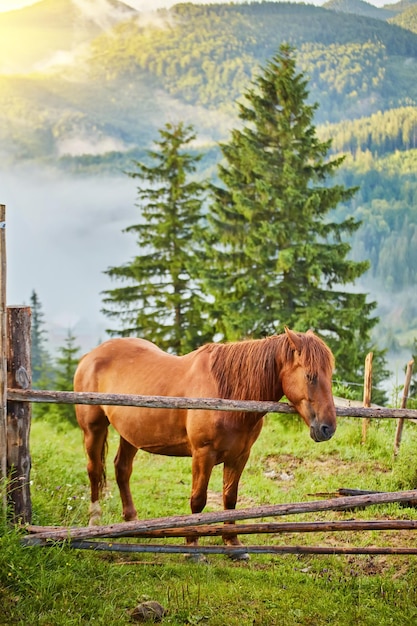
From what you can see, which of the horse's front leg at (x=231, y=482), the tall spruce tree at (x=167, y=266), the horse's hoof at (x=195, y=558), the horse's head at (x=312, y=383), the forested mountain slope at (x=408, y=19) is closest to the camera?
the horse's head at (x=312, y=383)

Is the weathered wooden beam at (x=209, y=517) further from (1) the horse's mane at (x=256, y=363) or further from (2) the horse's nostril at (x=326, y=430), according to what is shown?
(1) the horse's mane at (x=256, y=363)

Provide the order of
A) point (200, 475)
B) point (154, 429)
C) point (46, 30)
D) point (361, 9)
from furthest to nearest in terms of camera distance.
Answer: point (46, 30) < point (361, 9) < point (154, 429) < point (200, 475)

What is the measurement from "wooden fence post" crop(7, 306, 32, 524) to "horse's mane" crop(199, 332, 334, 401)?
160 centimetres

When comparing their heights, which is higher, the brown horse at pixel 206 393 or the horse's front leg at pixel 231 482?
the brown horse at pixel 206 393

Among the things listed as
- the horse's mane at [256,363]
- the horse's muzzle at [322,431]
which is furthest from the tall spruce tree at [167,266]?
the horse's muzzle at [322,431]

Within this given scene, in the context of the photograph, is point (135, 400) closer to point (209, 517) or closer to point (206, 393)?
point (209, 517)

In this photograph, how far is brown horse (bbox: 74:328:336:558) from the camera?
453cm

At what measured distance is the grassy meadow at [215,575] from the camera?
145 inches

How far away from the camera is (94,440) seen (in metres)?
6.09

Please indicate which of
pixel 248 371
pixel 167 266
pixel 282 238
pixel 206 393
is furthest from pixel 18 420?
pixel 167 266

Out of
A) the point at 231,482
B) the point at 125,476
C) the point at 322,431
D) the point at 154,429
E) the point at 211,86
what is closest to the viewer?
the point at 322,431

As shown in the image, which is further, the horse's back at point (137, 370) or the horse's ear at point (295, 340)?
the horse's back at point (137, 370)

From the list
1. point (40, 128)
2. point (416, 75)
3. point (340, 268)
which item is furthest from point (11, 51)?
point (340, 268)

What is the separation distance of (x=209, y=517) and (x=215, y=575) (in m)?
0.76
